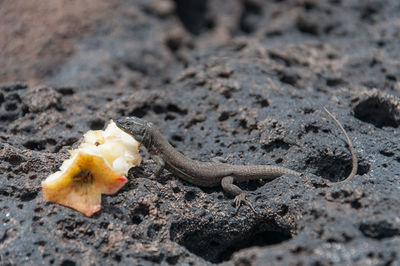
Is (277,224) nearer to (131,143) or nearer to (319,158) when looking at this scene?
(319,158)

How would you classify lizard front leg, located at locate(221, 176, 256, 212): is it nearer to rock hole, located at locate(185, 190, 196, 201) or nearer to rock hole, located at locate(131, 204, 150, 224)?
rock hole, located at locate(185, 190, 196, 201)

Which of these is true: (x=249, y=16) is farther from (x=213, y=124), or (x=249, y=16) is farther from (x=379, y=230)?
(x=379, y=230)

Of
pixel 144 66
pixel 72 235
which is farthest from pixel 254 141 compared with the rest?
pixel 144 66

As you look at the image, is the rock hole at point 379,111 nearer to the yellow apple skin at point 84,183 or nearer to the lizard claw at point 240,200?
the lizard claw at point 240,200

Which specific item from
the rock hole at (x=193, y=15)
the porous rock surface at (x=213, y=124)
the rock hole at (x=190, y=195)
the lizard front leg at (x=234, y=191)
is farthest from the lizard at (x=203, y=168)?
the rock hole at (x=193, y=15)

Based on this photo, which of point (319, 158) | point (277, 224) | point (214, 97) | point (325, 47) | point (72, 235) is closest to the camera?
point (72, 235)

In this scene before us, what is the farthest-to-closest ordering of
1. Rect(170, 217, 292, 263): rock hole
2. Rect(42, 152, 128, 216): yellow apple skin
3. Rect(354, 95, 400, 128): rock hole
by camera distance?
Rect(354, 95, 400, 128): rock hole, Rect(170, 217, 292, 263): rock hole, Rect(42, 152, 128, 216): yellow apple skin

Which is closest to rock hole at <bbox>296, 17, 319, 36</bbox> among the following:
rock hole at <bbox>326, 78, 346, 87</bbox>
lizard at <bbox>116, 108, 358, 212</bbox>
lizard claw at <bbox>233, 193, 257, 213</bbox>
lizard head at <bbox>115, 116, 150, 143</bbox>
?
rock hole at <bbox>326, 78, 346, 87</bbox>
